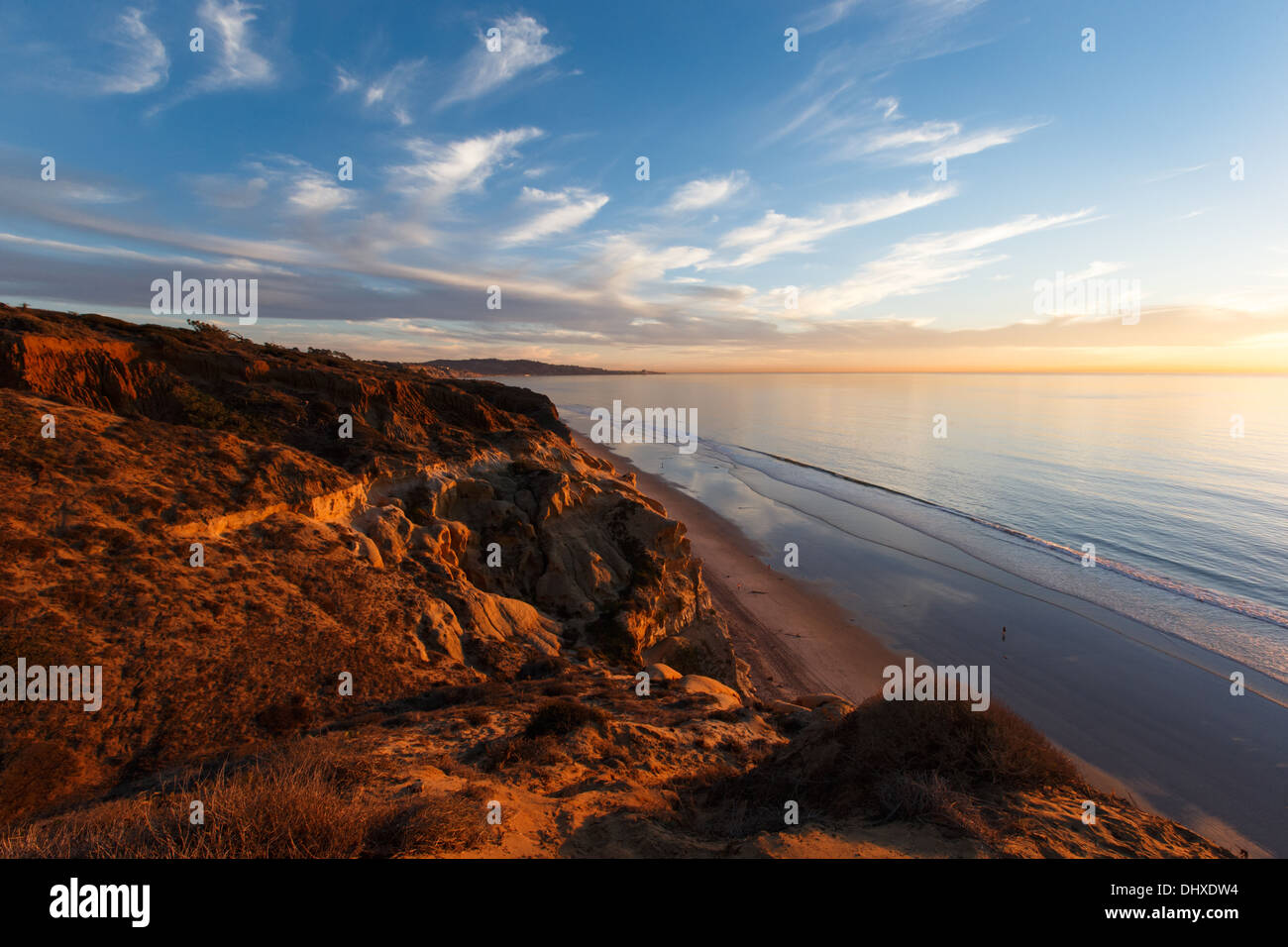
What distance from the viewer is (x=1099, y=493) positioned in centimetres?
4178

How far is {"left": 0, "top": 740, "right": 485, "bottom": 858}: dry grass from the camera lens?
4.54 meters

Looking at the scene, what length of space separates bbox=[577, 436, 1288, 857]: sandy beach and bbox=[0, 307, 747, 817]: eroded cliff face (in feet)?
15.9

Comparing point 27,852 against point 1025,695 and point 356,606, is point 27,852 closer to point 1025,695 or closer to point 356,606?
point 356,606

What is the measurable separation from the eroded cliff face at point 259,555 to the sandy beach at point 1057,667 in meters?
4.84

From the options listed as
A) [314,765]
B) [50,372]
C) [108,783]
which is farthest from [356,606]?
[50,372]

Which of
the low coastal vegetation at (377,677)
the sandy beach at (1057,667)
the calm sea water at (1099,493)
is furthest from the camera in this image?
the calm sea water at (1099,493)

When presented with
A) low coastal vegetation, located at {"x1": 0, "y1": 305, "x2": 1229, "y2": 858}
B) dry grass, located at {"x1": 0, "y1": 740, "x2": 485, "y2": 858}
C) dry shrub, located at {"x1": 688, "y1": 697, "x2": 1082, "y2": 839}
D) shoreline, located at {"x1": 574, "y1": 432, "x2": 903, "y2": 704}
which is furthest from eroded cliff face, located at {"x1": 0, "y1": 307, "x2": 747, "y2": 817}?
dry shrub, located at {"x1": 688, "y1": 697, "x2": 1082, "y2": 839}

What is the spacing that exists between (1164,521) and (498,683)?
148 ft

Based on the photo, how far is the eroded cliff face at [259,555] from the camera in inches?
365

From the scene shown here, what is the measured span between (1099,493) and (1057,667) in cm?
3058
